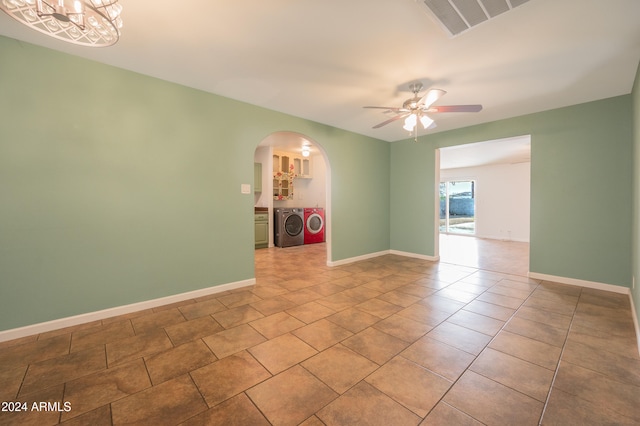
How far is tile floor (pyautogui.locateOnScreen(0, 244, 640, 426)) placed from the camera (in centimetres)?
135

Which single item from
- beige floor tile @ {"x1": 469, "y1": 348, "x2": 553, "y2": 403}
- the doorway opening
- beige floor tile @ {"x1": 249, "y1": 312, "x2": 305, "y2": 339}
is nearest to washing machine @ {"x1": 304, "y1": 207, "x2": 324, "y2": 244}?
the doorway opening

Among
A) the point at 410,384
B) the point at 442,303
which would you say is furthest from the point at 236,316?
the point at 442,303

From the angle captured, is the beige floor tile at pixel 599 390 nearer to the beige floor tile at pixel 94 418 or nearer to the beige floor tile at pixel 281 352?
the beige floor tile at pixel 281 352

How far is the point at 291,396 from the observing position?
1.46m

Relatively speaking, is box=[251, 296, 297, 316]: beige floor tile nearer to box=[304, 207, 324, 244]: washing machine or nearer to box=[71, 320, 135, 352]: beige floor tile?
box=[71, 320, 135, 352]: beige floor tile

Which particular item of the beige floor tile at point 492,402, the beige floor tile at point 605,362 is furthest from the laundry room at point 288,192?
the beige floor tile at point 605,362

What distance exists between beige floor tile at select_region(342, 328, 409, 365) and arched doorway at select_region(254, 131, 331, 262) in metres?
4.09

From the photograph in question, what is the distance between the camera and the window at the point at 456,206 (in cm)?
912

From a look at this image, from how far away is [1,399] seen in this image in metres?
1.43

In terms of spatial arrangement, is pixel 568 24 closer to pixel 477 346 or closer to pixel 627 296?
pixel 477 346

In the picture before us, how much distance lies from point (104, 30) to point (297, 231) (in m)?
5.44

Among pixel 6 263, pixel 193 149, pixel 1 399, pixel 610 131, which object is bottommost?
pixel 1 399

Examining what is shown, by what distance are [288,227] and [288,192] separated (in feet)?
4.04

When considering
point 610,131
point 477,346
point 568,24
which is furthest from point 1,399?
point 610,131
